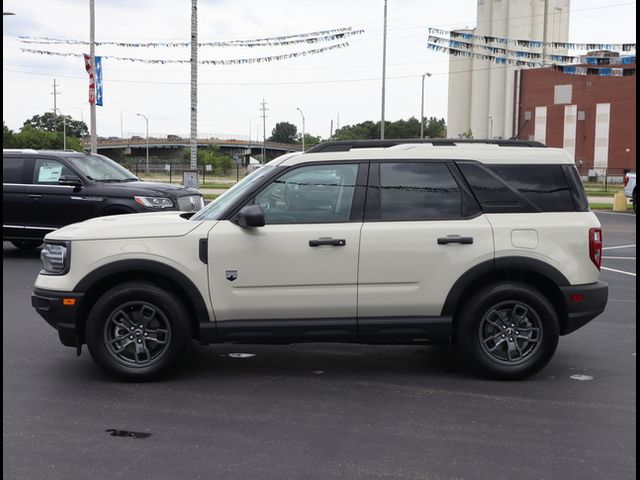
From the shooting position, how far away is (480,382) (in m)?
5.91

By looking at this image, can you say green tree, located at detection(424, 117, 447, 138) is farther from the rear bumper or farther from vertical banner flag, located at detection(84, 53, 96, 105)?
the rear bumper

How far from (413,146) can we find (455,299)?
1302 mm

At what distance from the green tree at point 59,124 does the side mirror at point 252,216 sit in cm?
14118

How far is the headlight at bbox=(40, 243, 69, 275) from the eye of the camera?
5.82 metres

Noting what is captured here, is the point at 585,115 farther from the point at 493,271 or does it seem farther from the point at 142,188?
the point at 493,271

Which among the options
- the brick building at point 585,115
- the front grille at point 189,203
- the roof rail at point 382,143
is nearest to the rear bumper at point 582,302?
the roof rail at point 382,143

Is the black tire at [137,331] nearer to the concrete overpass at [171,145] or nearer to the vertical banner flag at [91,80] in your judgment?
the vertical banner flag at [91,80]

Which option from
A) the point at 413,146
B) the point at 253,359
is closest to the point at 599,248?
the point at 413,146

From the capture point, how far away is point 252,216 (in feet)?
18.4

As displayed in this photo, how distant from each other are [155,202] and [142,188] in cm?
40

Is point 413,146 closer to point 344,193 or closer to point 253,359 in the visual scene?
point 344,193

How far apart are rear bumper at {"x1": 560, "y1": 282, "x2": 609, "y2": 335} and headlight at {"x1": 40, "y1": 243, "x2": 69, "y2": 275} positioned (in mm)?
3883

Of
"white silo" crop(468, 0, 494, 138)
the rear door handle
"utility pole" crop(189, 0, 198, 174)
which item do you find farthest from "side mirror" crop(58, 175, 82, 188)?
"white silo" crop(468, 0, 494, 138)

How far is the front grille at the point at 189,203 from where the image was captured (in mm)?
13008
